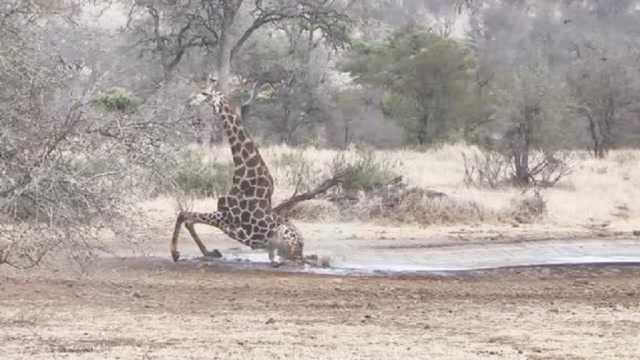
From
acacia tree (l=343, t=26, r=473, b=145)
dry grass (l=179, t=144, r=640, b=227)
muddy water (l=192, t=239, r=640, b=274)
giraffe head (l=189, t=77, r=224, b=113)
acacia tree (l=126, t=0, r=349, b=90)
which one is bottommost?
muddy water (l=192, t=239, r=640, b=274)

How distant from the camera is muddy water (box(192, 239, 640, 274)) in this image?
15.2 metres

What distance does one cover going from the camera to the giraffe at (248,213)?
14.7 meters

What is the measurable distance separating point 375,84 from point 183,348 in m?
34.1

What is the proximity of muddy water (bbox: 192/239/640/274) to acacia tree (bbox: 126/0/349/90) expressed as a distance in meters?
15.8

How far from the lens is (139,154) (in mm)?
8562

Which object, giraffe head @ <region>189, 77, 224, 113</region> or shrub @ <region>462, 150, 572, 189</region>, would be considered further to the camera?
shrub @ <region>462, 150, 572, 189</region>

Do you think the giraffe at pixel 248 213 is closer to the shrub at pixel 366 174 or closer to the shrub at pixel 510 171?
the shrub at pixel 366 174

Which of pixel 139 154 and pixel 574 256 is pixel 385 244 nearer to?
pixel 574 256

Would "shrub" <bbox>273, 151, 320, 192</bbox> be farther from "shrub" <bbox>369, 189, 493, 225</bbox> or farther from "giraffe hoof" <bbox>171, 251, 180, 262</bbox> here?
"giraffe hoof" <bbox>171, 251, 180, 262</bbox>

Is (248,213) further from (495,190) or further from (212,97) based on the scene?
(495,190)

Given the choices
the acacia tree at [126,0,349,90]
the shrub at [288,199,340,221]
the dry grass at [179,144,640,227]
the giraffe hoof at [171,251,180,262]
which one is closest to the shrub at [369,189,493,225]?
the dry grass at [179,144,640,227]

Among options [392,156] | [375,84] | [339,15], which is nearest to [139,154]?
[392,156]

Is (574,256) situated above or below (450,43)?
below

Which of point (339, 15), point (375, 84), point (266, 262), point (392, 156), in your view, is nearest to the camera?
point (266, 262)
